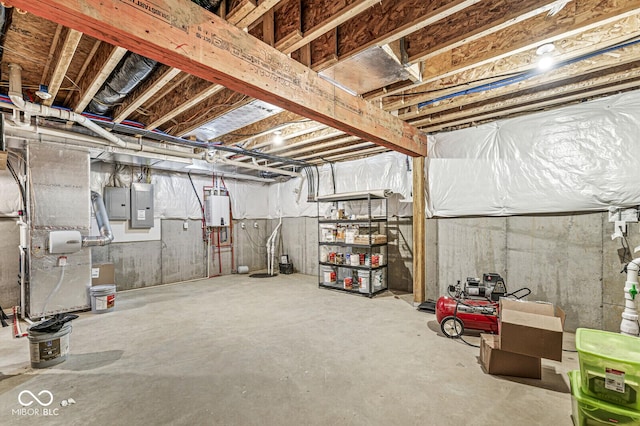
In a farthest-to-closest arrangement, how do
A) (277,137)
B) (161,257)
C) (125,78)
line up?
(161,257) < (277,137) < (125,78)

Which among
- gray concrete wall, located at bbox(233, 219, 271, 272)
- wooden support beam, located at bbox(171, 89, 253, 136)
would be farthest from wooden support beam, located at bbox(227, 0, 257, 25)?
gray concrete wall, located at bbox(233, 219, 271, 272)

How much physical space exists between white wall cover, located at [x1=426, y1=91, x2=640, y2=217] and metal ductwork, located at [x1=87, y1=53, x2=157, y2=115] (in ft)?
11.9

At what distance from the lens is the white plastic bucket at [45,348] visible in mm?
2404

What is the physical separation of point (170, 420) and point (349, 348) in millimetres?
1569

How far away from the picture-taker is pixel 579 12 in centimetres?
191

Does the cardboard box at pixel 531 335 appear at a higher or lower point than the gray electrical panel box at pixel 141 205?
lower

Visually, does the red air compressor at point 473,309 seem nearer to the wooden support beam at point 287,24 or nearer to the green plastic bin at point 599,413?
the green plastic bin at point 599,413

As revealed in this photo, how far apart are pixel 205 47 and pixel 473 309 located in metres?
3.31

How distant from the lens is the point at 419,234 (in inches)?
162

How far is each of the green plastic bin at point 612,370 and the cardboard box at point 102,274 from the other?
18.7 ft

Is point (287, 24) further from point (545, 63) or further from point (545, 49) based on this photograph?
point (545, 63)

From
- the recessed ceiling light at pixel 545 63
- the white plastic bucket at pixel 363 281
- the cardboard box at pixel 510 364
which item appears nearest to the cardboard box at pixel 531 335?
the cardboard box at pixel 510 364

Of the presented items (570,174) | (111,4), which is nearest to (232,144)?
(111,4)

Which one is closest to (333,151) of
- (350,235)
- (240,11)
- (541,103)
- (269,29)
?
(350,235)
